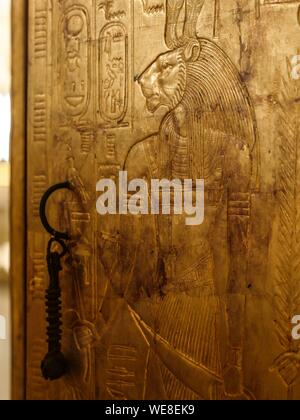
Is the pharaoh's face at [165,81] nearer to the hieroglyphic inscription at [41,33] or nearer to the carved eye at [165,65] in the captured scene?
the carved eye at [165,65]

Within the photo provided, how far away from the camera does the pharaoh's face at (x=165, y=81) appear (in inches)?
35.7

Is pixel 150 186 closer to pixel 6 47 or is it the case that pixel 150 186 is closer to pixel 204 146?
pixel 204 146

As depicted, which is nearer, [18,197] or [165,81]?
[165,81]

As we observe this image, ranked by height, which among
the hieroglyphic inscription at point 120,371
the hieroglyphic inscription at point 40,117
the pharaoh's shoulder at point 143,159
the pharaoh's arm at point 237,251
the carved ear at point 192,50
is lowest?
the hieroglyphic inscription at point 120,371

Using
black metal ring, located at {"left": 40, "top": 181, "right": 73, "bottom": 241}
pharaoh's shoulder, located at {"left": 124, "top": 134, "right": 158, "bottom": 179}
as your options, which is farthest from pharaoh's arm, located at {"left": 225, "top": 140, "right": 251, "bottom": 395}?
black metal ring, located at {"left": 40, "top": 181, "right": 73, "bottom": 241}

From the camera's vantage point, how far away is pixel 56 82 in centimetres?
100

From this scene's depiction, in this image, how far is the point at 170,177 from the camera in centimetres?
92

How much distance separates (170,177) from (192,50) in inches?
10.4

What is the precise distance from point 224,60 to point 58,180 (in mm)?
449

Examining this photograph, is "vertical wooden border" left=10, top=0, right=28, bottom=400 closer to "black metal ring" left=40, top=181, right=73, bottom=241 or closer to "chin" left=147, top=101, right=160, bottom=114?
"black metal ring" left=40, top=181, right=73, bottom=241
